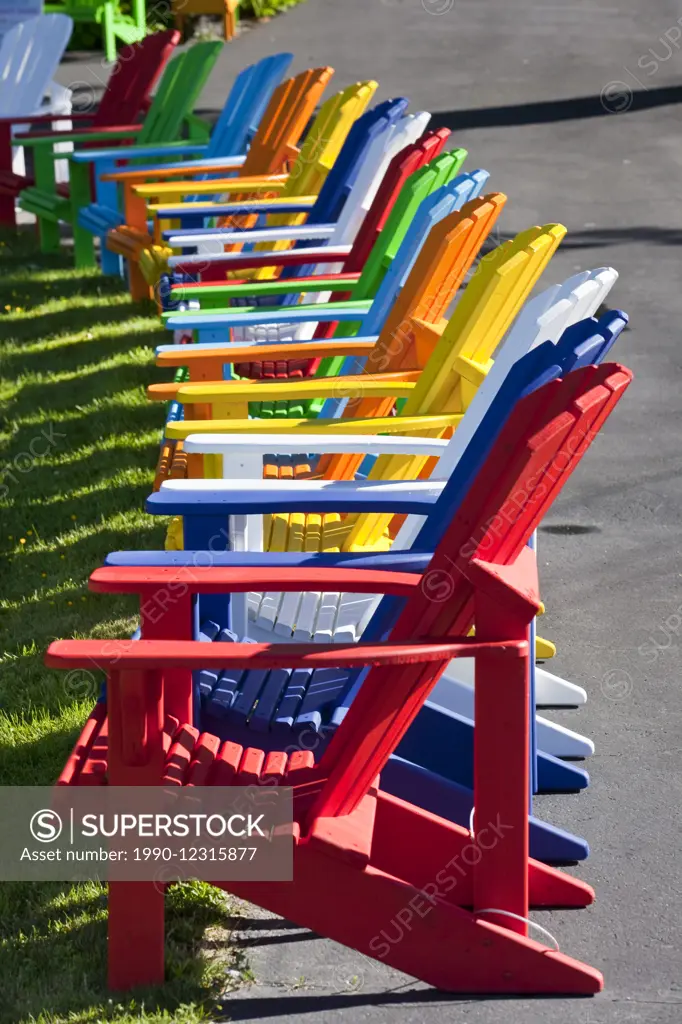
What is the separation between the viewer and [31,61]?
38.0ft

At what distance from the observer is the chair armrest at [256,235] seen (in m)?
6.69

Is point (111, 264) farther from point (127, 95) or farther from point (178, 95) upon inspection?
point (127, 95)

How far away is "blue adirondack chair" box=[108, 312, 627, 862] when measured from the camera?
328 cm

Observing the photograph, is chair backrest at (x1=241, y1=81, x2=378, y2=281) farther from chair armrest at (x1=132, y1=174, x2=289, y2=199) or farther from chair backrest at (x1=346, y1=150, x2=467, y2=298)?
chair backrest at (x1=346, y1=150, x2=467, y2=298)

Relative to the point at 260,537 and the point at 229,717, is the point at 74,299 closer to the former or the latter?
the point at 260,537

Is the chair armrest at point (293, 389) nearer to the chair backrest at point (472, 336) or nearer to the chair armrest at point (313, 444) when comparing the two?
the chair backrest at point (472, 336)

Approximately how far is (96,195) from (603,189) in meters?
4.08

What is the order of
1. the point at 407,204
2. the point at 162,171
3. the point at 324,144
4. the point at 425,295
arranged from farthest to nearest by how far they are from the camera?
the point at 162,171
the point at 324,144
the point at 407,204
the point at 425,295

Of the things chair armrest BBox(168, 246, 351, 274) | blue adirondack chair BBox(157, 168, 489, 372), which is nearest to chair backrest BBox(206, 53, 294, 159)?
chair armrest BBox(168, 246, 351, 274)

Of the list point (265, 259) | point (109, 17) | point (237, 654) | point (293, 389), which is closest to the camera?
point (237, 654)

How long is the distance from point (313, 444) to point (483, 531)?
3.67 feet

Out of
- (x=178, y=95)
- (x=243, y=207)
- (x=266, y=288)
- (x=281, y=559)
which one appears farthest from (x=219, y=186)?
(x=281, y=559)

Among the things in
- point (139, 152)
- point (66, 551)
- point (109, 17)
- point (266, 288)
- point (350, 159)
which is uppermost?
point (350, 159)

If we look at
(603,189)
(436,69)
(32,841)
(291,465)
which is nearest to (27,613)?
(291,465)
